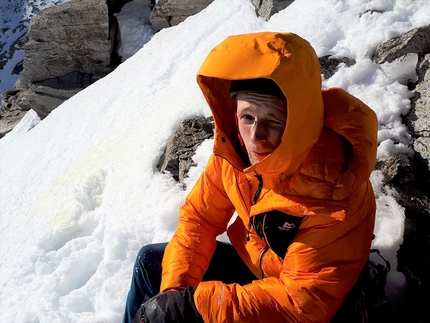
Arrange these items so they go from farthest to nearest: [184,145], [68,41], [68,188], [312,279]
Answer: [68,41]
[68,188]
[184,145]
[312,279]

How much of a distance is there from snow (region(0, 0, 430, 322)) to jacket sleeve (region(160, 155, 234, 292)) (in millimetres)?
869

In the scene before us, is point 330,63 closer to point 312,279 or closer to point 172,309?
point 312,279

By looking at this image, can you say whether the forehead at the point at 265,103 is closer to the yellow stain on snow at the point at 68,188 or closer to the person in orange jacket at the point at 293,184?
the person in orange jacket at the point at 293,184

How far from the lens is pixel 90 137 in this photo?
573 centimetres

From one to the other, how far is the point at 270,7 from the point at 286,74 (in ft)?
15.2

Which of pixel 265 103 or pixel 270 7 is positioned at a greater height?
pixel 265 103

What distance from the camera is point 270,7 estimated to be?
5.57 metres

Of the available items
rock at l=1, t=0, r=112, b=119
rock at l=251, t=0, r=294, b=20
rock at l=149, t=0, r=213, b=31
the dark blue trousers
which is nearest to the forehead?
the dark blue trousers

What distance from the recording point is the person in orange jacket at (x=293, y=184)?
1459mm

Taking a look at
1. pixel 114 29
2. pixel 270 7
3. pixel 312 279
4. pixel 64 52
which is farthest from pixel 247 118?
pixel 64 52

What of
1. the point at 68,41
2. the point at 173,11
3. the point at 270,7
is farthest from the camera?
the point at 68,41

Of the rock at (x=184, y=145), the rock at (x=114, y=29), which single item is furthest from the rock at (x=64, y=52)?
the rock at (x=184, y=145)

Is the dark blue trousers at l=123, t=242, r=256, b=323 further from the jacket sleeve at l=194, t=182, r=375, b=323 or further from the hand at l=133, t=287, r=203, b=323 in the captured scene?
the jacket sleeve at l=194, t=182, r=375, b=323

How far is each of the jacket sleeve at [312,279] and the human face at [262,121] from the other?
349mm
